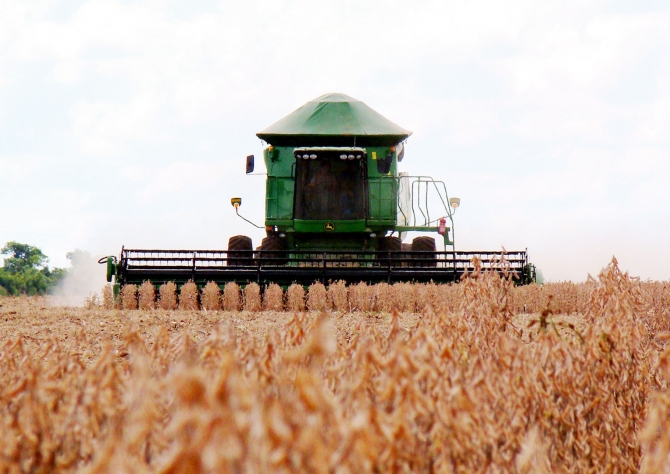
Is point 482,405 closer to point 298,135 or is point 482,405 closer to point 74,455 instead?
point 74,455

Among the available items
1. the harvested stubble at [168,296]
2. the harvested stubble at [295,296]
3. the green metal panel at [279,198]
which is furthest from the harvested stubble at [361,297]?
the green metal panel at [279,198]

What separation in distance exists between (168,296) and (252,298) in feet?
4.31

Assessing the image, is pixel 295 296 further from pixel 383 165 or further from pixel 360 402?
pixel 360 402

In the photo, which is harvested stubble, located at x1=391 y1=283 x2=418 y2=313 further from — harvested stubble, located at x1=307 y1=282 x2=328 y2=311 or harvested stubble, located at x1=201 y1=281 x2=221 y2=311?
harvested stubble, located at x1=201 y1=281 x2=221 y2=311

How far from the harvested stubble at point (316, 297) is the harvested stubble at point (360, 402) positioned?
732cm

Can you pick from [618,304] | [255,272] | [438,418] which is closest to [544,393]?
[438,418]

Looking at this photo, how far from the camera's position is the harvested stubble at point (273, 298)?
38.9ft

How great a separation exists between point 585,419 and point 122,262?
10249 mm

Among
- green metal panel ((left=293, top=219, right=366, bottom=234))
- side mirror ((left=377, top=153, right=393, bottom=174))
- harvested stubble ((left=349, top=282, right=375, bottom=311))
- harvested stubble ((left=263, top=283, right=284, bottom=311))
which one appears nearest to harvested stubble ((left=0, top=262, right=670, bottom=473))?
harvested stubble ((left=349, top=282, right=375, bottom=311))

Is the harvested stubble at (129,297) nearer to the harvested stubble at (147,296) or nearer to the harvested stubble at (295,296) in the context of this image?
the harvested stubble at (147,296)

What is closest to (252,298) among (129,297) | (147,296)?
(147,296)

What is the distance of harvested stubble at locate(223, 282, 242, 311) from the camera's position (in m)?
12.0

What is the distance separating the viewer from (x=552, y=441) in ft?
10.5

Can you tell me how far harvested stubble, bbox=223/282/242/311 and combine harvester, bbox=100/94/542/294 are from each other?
0.47m
